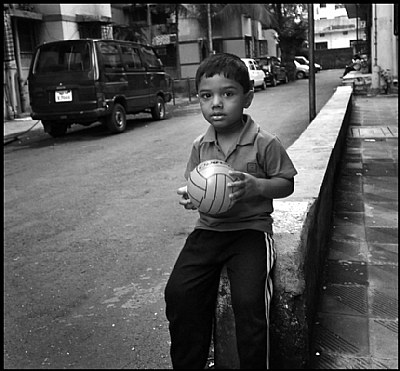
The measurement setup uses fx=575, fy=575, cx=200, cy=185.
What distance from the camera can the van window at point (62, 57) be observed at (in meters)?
11.9

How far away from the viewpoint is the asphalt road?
10.2ft

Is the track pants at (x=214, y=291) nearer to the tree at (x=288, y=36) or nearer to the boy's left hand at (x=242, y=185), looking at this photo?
the boy's left hand at (x=242, y=185)

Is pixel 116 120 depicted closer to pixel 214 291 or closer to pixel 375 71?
pixel 375 71

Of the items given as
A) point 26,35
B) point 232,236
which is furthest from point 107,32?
point 232,236

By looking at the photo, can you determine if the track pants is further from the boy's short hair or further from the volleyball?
the boy's short hair

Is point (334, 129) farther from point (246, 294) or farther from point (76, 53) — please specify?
point (76, 53)

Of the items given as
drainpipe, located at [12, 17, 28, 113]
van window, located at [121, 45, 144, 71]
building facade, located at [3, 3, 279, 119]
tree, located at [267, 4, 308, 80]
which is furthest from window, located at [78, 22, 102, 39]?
tree, located at [267, 4, 308, 80]

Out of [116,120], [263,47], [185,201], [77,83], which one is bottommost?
[116,120]

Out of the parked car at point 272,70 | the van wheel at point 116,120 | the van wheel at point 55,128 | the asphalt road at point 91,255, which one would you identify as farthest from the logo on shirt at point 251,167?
the parked car at point 272,70

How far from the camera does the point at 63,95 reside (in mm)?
11750

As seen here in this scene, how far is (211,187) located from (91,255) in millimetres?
2410

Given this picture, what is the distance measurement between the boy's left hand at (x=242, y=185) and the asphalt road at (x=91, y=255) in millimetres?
1060

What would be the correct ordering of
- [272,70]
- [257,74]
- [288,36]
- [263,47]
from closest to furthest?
1. [257,74]
2. [272,70]
3. [288,36]
4. [263,47]

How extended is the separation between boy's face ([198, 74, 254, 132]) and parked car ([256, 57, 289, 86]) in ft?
92.7
